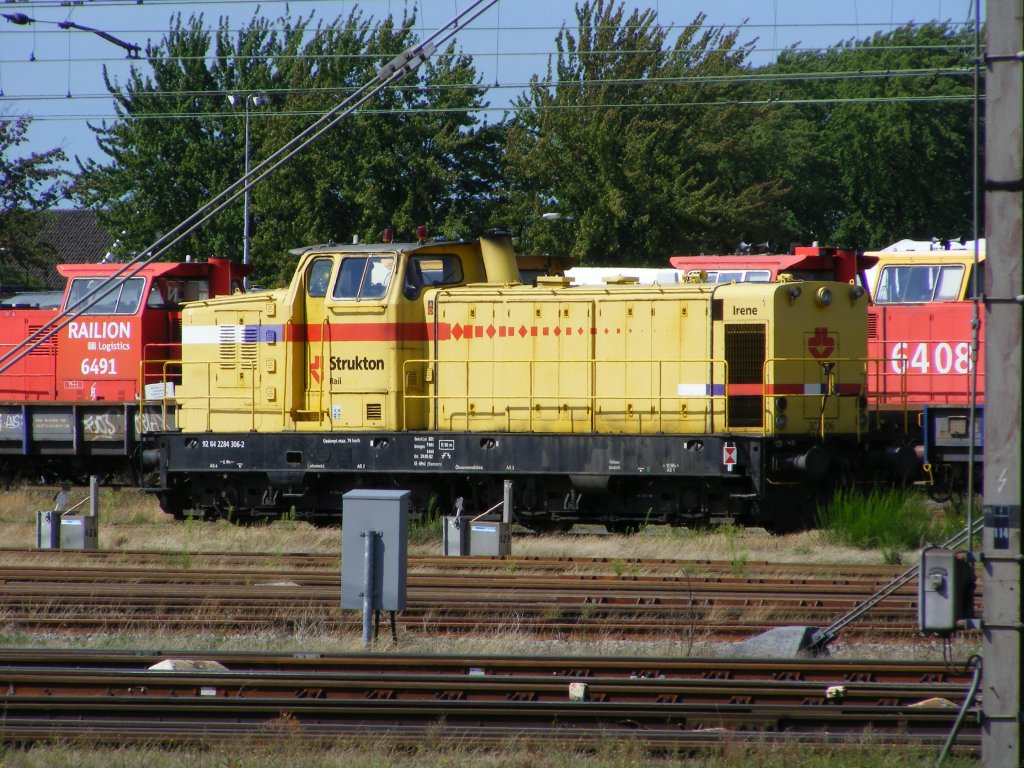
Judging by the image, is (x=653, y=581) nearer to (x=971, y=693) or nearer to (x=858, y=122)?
(x=971, y=693)

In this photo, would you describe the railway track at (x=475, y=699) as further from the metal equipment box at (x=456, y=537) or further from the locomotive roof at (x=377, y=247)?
the locomotive roof at (x=377, y=247)

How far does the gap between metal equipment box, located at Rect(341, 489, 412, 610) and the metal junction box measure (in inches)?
171

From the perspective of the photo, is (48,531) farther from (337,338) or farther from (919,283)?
(919,283)

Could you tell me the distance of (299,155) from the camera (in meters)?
34.9

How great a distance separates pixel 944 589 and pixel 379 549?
4581 mm

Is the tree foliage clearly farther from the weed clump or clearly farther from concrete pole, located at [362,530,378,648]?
concrete pole, located at [362,530,378,648]

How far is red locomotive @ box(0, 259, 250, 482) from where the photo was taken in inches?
776

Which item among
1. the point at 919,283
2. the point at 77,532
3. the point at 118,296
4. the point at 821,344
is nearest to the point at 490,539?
the point at 821,344

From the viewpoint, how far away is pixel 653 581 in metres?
11.6

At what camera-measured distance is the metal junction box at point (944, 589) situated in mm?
5801

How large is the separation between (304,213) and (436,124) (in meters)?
4.40

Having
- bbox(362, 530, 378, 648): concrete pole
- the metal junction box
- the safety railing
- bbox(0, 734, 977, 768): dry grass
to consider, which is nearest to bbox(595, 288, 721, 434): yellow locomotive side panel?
the safety railing

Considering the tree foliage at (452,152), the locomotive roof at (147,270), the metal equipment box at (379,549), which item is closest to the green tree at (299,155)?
the tree foliage at (452,152)

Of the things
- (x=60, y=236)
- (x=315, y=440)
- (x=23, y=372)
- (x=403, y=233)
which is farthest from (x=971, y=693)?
(x=60, y=236)
